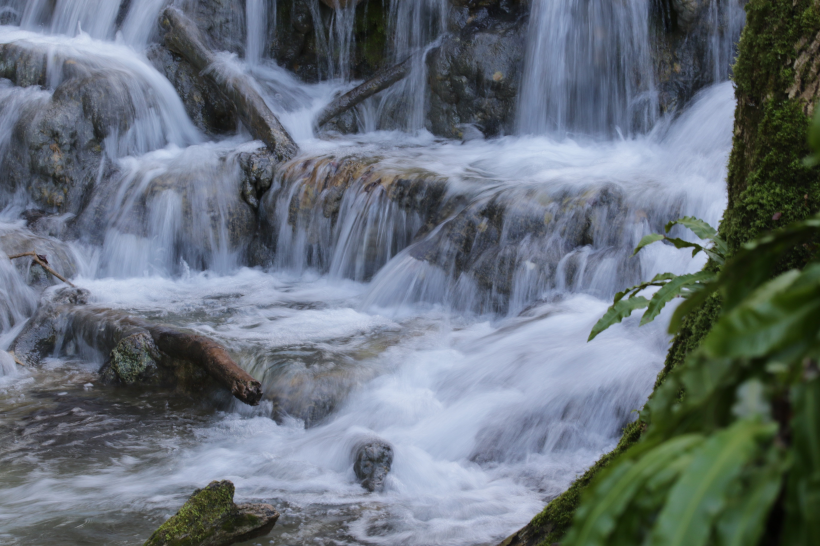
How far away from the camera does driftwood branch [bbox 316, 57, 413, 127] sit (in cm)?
1197

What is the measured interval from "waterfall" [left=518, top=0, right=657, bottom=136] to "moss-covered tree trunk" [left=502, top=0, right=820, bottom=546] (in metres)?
8.47

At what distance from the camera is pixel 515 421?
4.85 m

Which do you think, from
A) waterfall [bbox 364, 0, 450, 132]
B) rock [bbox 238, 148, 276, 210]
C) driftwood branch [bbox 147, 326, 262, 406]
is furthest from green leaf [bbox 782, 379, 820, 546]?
waterfall [bbox 364, 0, 450, 132]

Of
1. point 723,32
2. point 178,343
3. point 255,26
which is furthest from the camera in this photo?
point 255,26

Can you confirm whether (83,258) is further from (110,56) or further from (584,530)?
(584,530)

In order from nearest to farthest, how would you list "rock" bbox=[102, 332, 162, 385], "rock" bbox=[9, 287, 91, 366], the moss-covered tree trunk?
the moss-covered tree trunk < "rock" bbox=[102, 332, 162, 385] < "rock" bbox=[9, 287, 91, 366]

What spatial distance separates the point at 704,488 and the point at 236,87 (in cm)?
1115

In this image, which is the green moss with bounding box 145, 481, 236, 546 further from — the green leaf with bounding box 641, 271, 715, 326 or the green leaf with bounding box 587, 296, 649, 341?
the green leaf with bounding box 641, 271, 715, 326

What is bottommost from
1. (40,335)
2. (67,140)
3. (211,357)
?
(40,335)

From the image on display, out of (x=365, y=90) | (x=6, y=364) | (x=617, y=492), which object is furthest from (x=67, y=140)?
(x=617, y=492)

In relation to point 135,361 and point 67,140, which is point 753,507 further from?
point 67,140

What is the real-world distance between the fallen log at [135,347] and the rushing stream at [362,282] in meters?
0.23

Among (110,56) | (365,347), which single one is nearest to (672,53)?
(365,347)

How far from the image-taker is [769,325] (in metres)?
0.80
